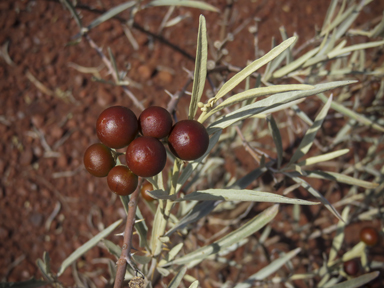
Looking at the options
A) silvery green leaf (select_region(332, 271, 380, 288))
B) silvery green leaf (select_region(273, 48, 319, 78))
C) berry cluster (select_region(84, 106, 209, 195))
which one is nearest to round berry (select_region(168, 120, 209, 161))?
berry cluster (select_region(84, 106, 209, 195))

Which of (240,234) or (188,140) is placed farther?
(240,234)

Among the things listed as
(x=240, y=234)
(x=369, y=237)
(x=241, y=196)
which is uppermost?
(x=241, y=196)

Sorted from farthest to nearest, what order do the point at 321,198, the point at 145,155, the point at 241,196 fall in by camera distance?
the point at 321,198 < the point at 241,196 < the point at 145,155

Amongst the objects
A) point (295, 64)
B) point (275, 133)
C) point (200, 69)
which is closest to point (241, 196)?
point (200, 69)

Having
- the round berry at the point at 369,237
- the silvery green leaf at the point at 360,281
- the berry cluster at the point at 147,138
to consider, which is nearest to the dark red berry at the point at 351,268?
the round berry at the point at 369,237

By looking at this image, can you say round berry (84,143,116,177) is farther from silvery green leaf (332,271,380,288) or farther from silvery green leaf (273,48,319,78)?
silvery green leaf (332,271,380,288)

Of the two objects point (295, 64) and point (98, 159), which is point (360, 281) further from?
point (98, 159)

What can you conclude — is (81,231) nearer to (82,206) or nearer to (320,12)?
(82,206)
